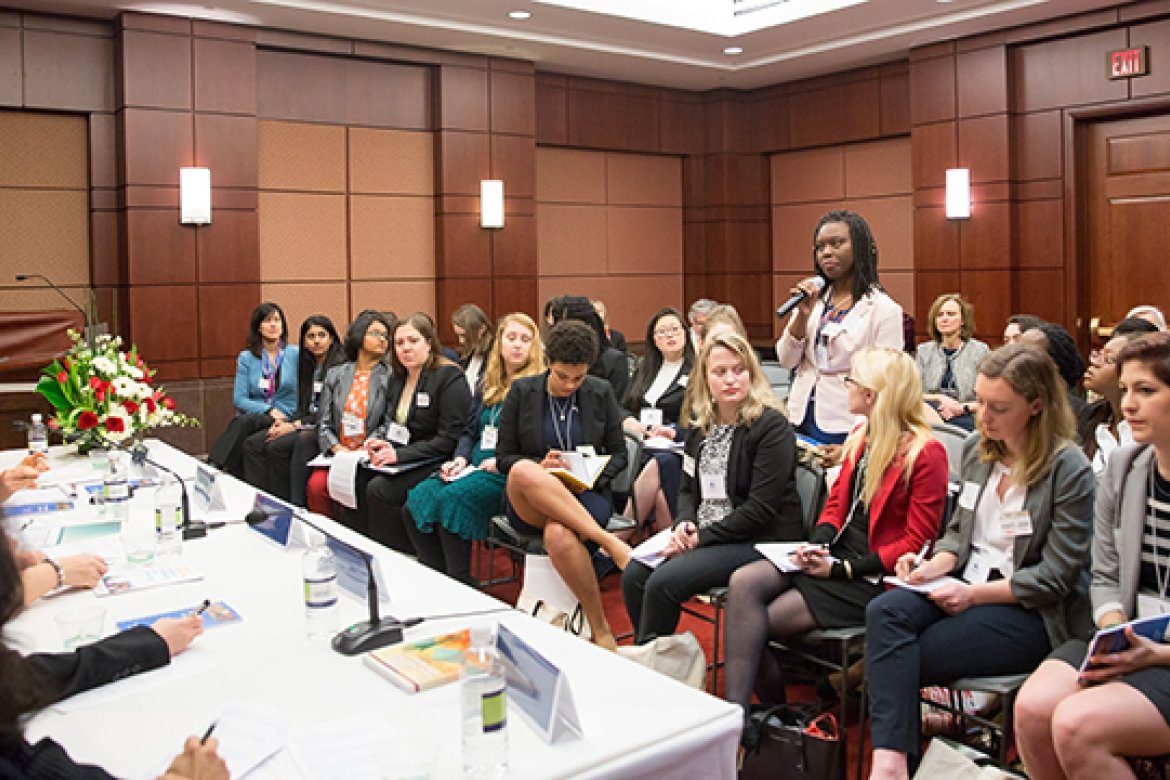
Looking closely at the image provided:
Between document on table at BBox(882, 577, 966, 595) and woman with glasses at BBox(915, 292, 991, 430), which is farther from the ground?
woman with glasses at BBox(915, 292, 991, 430)

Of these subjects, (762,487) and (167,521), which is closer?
(167,521)

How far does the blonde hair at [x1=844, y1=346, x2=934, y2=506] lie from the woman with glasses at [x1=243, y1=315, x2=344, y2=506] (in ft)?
13.1

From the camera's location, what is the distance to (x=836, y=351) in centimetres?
424

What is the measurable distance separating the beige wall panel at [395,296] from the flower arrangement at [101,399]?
4033 mm

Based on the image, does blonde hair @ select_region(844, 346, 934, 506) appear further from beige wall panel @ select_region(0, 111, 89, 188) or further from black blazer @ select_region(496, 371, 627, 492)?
beige wall panel @ select_region(0, 111, 89, 188)

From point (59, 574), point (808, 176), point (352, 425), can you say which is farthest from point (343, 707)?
point (808, 176)

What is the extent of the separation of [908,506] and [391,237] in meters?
6.76

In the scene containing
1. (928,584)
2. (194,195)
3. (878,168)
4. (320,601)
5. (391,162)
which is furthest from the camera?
(878,168)

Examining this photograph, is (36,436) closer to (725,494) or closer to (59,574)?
(59,574)

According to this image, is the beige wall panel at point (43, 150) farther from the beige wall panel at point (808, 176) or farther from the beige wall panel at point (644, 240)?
the beige wall panel at point (808, 176)

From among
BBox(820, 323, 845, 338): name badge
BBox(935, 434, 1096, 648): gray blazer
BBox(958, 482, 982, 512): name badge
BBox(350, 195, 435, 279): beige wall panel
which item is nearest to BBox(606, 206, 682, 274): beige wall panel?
BBox(350, 195, 435, 279): beige wall panel

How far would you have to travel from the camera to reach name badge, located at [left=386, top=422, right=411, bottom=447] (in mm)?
5551

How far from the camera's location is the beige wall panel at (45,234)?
786cm

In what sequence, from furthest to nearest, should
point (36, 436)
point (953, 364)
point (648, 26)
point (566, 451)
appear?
1. point (648, 26)
2. point (953, 364)
3. point (36, 436)
4. point (566, 451)
